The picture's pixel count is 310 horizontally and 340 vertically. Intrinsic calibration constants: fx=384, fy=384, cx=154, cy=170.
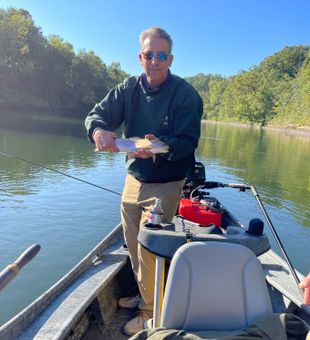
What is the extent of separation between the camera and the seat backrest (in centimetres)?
262

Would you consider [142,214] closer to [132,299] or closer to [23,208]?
[132,299]

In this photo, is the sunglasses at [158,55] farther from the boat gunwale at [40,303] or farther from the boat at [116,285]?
the boat gunwale at [40,303]

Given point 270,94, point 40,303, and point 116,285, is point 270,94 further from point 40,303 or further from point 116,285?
point 40,303

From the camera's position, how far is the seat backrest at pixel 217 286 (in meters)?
2.62

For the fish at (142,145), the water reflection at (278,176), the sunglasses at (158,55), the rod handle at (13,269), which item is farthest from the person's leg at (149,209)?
the water reflection at (278,176)

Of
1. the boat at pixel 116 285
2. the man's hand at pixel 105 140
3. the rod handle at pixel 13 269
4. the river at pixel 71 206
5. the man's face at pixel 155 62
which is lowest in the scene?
the river at pixel 71 206

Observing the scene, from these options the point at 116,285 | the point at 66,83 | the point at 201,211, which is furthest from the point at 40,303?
the point at 66,83

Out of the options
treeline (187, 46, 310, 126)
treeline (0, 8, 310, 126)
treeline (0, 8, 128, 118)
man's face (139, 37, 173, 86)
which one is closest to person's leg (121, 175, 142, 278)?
man's face (139, 37, 173, 86)

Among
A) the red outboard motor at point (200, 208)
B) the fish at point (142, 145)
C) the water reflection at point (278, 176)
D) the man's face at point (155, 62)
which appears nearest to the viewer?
the fish at point (142, 145)

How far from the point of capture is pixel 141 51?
340 cm

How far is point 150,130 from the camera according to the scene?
11.7ft

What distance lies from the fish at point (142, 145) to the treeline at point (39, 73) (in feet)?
181

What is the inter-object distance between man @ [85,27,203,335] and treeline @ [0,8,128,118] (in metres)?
54.6

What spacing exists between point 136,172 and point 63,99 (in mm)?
68124
